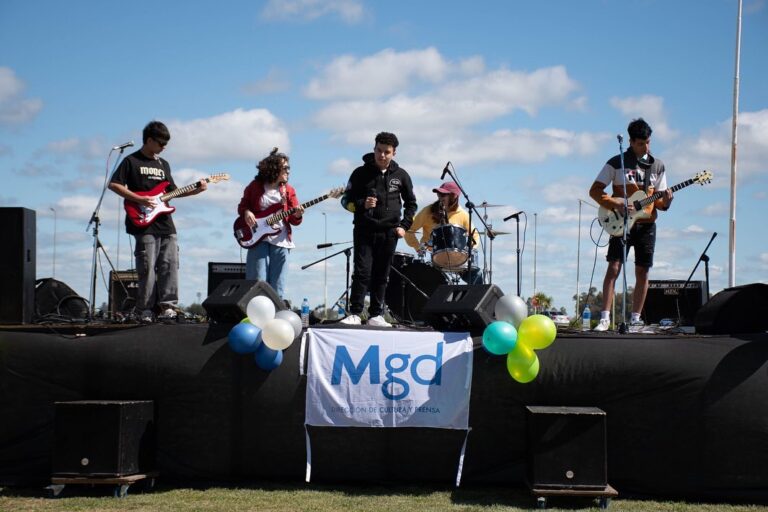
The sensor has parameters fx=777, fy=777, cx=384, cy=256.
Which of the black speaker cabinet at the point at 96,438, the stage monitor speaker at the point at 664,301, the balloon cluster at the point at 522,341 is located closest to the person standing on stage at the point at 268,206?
the black speaker cabinet at the point at 96,438

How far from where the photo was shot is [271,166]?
23.9 ft

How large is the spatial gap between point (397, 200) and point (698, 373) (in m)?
2.96

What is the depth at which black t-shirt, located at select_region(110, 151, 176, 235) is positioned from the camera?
7.12 m

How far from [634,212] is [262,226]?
3.50 metres

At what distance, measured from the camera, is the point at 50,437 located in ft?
18.5

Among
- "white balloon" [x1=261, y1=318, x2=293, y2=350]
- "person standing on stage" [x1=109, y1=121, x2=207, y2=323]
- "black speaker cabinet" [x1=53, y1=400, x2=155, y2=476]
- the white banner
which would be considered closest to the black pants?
the white banner

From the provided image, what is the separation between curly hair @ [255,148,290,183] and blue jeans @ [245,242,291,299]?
66cm

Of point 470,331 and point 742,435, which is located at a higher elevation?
point 470,331

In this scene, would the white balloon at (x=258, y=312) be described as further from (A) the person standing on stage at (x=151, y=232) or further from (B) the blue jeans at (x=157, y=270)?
(B) the blue jeans at (x=157, y=270)

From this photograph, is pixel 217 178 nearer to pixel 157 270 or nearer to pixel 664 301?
pixel 157 270

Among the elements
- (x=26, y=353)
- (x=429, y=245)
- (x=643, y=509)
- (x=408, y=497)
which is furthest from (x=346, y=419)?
(x=429, y=245)

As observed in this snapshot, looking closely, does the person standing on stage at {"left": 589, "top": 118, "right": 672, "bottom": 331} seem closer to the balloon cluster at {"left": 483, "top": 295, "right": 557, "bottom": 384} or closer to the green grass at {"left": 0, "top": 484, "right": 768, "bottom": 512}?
the balloon cluster at {"left": 483, "top": 295, "right": 557, "bottom": 384}

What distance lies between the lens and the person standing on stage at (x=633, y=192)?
290 inches

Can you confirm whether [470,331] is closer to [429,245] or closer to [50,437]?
[50,437]
